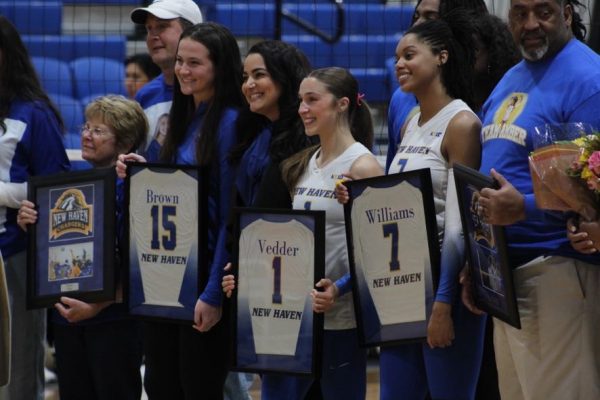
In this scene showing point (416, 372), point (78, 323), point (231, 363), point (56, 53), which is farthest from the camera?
point (56, 53)

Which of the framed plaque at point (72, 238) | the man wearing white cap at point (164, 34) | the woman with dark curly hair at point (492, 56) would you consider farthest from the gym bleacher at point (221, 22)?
the woman with dark curly hair at point (492, 56)

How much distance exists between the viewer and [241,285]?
3721 mm

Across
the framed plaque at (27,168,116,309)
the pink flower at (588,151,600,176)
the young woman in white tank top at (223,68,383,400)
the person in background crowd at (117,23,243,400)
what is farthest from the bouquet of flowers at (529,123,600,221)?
the framed plaque at (27,168,116,309)

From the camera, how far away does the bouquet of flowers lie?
2.83 m

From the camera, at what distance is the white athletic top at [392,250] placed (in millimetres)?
3459

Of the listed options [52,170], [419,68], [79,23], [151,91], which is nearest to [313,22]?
[79,23]

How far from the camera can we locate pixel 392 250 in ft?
11.5

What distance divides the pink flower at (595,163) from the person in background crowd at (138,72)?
169 inches

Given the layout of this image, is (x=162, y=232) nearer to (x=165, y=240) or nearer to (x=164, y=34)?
(x=165, y=240)

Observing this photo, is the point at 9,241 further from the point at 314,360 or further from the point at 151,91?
the point at 314,360

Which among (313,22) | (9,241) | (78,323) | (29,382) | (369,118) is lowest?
(29,382)

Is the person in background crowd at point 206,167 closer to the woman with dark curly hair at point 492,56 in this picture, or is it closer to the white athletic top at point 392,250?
the white athletic top at point 392,250

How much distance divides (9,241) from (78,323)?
1.40 feet

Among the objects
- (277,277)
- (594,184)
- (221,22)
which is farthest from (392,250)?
(221,22)
